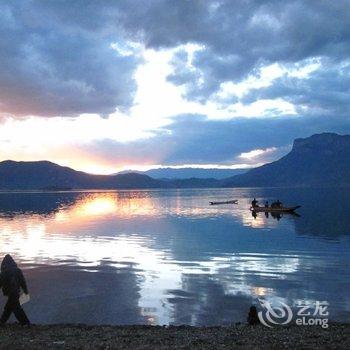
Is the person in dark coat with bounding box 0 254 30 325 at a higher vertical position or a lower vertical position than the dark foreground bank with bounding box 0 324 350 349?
higher

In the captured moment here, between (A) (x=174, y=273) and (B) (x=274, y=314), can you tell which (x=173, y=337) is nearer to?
(B) (x=274, y=314)

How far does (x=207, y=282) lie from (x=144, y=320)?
7876mm

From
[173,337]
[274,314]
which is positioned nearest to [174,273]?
[274,314]

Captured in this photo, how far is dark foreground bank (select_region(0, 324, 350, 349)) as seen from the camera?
1385 cm

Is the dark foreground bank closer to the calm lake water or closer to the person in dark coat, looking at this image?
the person in dark coat

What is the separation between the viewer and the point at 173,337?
1520cm

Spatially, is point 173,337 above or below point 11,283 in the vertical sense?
below

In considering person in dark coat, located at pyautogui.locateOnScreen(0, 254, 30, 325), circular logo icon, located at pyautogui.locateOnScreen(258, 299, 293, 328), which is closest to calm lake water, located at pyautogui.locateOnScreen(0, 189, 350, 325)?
circular logo icon, located at pyautogui.locateOnScreen(258, 299, 293, 328)

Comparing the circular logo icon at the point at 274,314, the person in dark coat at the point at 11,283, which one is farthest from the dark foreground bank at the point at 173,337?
the circular logo icon at the point at 274,314

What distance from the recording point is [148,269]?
104 feet

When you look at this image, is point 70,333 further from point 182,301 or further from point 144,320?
point 182,301

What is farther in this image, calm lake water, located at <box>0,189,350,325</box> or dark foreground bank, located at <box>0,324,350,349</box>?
calm lake water, located at <box>0,189,350,325</box>

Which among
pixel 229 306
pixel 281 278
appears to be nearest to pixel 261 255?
pixel 281 278

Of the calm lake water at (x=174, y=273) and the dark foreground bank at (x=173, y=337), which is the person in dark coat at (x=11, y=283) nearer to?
the dark foreground bank at (x=173, y=337)
